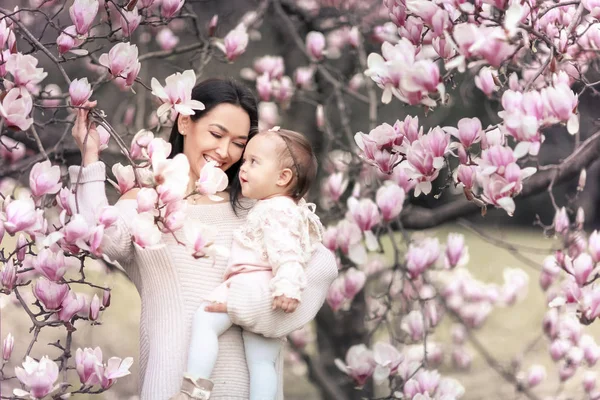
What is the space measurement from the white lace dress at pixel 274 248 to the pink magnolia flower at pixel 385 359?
1.54 ft

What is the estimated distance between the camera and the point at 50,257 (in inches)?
61.2

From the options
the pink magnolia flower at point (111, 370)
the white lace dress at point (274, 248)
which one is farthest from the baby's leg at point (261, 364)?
the pink magnolia flower at point (111, 370)

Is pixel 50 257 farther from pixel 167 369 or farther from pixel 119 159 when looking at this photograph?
pixel 119 159

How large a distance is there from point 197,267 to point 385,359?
591mm

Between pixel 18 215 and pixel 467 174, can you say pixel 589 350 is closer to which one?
pixel 467 174

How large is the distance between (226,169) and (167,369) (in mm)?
423

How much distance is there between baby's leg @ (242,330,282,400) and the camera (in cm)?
163

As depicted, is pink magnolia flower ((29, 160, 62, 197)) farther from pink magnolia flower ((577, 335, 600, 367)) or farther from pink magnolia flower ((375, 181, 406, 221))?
pink magnolia flower ((577, 335, 600, 367))

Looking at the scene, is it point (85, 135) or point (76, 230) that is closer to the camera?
point (76, 230)

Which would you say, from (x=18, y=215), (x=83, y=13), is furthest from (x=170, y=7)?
(x=18, y=215)

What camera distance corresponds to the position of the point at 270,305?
63.3 inches

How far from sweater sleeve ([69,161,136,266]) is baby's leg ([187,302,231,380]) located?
0.62 feet

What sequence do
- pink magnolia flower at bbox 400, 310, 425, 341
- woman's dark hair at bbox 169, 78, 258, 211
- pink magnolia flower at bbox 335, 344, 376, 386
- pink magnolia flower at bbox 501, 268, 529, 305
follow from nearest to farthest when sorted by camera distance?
1. woman's dark hair at bbox 169, 78, 258, 211
2. pink magnolia flower at bbox 335, 344, 376, 386
3. pink magnolia flower at bbox 400, 310, 425, 341
4. pink magnolia flower at bbox 501, 268, 529, 305

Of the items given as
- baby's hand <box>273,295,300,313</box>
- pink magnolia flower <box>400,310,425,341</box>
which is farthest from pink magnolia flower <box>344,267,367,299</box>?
baby's hand <box>273,295,300,313</box>
